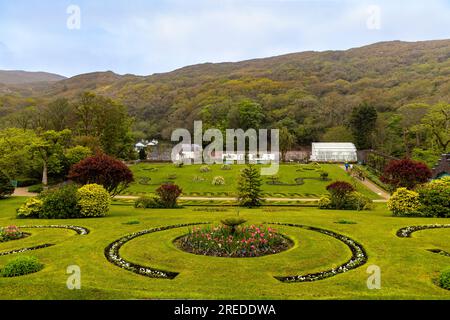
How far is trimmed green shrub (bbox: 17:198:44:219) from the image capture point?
21.2m

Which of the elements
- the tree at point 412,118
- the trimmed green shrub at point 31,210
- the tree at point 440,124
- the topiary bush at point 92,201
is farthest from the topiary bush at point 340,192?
the tree at point 412,118

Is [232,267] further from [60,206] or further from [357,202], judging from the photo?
[357,202]

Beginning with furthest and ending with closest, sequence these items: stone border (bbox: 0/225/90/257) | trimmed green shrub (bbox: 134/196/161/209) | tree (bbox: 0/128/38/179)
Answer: tree (bbox: 0/128/38/179) → trimmed green shrub (bbox: 134/196/161/209) → stone border (bbox: 0/225/90/257)

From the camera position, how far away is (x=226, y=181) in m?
46.6

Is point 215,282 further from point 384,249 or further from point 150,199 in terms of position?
point 150,199

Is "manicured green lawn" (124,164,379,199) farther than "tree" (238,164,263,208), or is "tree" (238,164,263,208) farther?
"manicured green lawn" (124,164,379,199)

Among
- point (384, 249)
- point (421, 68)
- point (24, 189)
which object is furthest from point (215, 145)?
point (421, 68)

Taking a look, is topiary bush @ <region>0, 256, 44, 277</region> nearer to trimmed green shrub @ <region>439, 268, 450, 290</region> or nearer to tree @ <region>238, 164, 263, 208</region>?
trimmed green shrub @ <region>439, 268, 450, 290</region>

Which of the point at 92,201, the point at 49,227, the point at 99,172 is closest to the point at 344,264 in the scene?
the point at 49,227

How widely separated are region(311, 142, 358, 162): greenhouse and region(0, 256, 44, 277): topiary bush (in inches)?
2563

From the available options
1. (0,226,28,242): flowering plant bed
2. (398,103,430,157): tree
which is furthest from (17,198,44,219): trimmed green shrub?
(398,103,430,157): tree
